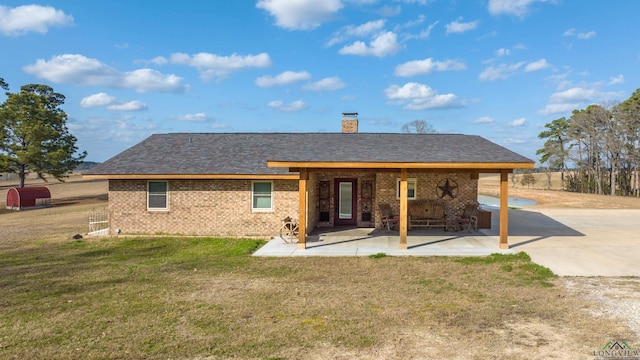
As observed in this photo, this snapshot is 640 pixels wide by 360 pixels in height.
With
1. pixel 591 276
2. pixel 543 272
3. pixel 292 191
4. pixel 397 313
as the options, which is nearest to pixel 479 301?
pixel 397 313

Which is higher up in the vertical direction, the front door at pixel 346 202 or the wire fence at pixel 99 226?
the front door at pixel 346 202

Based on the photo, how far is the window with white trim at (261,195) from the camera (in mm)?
14188

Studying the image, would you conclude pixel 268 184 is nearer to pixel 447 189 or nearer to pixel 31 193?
pixel 447 189

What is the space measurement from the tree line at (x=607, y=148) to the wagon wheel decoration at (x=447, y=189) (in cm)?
3347

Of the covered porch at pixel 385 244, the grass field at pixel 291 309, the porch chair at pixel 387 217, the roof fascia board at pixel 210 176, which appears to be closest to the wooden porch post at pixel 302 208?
the covered porch at pixel 385 244

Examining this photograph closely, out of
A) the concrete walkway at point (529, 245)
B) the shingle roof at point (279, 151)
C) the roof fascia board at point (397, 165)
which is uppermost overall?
the shingle roof at point (279, 151)

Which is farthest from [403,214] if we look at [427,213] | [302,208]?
[427,213]

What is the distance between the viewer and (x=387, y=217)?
47.9ft

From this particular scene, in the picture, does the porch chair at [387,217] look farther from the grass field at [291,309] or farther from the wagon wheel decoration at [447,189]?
the grass field at [291,309]

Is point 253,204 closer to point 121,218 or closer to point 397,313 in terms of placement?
point 121,218

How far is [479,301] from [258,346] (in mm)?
4192

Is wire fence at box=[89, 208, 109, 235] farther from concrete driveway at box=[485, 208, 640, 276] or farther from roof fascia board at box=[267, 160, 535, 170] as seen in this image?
concrete driveway at box=[485, 208, 640, 276]

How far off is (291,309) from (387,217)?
843cm

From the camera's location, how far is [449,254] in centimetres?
1096
